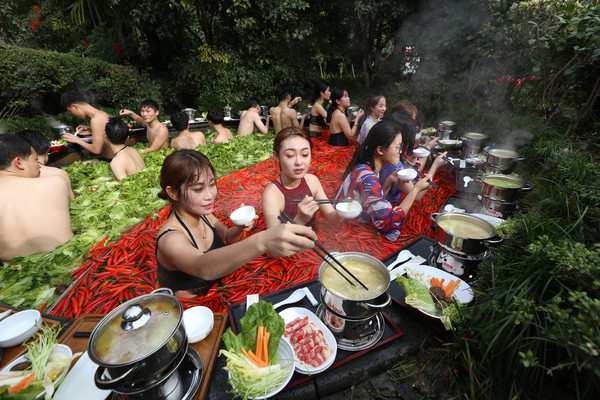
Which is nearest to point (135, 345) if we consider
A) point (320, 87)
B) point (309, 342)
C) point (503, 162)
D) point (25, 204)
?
point (309, 342)

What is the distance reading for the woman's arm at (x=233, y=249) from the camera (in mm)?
1856

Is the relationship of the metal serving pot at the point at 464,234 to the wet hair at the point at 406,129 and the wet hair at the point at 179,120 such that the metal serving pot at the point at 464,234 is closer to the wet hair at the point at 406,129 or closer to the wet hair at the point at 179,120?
the wet hair at the point at 406,129

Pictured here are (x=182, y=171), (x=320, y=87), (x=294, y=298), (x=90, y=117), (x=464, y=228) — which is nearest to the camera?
(x=294, y=298)

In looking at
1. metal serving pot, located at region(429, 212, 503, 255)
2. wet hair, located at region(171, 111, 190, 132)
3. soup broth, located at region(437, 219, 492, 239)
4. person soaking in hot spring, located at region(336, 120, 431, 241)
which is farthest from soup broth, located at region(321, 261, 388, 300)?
wet hair, located at region(171, 111, 190, 132)

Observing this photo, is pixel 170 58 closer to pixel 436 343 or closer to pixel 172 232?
pixel 172 232

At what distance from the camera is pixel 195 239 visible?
2691 millimetres

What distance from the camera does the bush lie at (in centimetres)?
905

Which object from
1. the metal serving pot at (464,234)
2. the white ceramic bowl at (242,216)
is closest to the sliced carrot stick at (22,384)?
the white ceramic bowl at (242,216)

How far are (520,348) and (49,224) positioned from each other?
5244 millimetres

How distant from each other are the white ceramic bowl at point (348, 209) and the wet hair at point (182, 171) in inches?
62.4

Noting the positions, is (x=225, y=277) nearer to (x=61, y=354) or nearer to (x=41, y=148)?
(x=61, y=354)

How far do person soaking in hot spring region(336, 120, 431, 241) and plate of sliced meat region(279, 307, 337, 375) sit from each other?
2.11m

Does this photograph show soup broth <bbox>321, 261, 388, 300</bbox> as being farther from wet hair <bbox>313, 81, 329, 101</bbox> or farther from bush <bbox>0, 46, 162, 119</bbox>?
bush <bbox>0, 46, 162, 119</bbox>

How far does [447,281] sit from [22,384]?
9.89 ft
